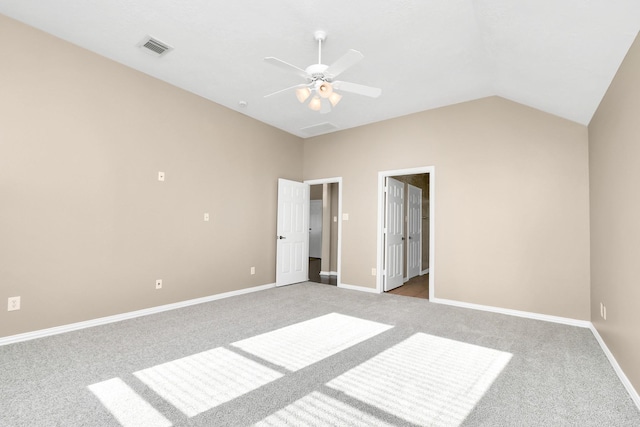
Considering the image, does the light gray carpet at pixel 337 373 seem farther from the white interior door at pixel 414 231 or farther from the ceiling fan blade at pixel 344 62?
the white interior door at pixel 414 231

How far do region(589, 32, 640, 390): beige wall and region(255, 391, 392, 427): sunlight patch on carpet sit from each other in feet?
5.92

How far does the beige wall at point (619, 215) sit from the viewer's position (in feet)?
6.56

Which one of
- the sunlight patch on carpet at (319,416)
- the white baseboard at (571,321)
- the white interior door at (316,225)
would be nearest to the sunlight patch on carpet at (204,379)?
the sunlight patch on carpet at (319,416)

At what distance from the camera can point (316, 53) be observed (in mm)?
3156

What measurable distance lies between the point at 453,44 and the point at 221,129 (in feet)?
10.9

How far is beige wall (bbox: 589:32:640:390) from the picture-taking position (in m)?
2.00

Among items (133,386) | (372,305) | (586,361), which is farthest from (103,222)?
(586,361)

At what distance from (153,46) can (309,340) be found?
342 centimetres

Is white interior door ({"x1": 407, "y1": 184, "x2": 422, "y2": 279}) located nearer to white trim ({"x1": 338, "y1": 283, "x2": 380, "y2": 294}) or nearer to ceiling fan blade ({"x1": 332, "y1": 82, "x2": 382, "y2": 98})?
white trim ({"x1": 338, "y1": 283, "x2": 380, "y2": 294})

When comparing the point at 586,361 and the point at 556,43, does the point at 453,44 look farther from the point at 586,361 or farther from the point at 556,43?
the point at 586,361

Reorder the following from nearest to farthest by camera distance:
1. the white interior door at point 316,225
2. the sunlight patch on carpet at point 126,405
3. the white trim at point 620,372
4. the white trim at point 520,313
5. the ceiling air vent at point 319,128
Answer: the sunlight patch on carpet at point 126,405
the white trim at point 620,372
the white trim at point 520,313
the ceiling air vent at point 319,128
the white interior door at point 316,225

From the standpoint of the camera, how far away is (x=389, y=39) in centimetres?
289

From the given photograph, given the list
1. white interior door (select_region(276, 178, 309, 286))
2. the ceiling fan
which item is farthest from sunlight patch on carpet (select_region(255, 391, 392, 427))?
white interior door (select_region(276, 178, 309, 286))

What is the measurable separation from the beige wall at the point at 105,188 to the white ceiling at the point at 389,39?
0.43 meters
